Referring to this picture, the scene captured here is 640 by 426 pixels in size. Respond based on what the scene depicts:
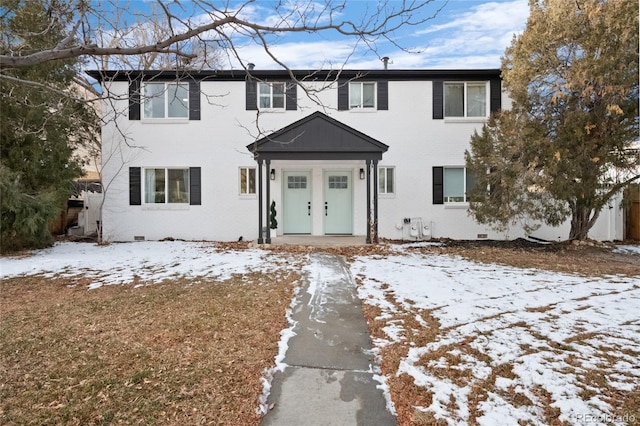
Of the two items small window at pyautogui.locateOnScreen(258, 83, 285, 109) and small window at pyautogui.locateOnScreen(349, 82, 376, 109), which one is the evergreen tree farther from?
small window at pyautogui.locateOnScreen(349, 82, 376, 109)

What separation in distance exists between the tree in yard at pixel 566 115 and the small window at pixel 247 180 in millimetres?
7063

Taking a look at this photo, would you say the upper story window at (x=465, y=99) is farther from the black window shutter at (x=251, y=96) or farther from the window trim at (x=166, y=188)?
the window trim at (x=166, y=188)

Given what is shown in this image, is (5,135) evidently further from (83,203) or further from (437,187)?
(437,187)

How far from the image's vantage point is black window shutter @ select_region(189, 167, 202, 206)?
12.0 m

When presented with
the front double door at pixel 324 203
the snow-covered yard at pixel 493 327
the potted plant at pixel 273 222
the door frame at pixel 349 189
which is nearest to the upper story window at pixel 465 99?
the door frame at pixel 349 189

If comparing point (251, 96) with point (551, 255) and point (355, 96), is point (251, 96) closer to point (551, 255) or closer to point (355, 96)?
point (355, 96)

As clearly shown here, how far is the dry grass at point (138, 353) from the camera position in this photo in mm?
2566

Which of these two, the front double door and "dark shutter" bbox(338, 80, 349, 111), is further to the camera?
the front double door

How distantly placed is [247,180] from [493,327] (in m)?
9.44

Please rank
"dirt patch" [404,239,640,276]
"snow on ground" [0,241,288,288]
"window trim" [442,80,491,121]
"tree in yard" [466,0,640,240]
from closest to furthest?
"snow on ground" [0,241,288,288]
"dirt patch" [404,239,640,276]
"tree in yard" [466,0,640,240]
"window trim" [442,80,491,121]

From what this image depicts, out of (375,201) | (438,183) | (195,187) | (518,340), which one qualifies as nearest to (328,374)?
(518,340)

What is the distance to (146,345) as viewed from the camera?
3.67m

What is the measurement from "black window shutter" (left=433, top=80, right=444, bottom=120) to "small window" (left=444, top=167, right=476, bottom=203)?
1862 mm

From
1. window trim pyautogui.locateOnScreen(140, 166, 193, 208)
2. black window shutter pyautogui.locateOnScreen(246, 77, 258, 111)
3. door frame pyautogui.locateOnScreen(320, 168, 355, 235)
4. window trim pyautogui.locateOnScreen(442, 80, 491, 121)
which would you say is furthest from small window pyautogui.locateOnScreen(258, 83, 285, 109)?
window trim pyautogui.locateOnScreen(442, 80, 491, 121)
